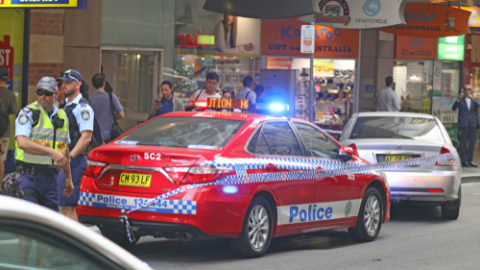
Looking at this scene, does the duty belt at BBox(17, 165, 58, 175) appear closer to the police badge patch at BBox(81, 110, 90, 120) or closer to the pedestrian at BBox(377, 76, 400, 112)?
the police badge patch at BBox(81, 110, 90, 120)

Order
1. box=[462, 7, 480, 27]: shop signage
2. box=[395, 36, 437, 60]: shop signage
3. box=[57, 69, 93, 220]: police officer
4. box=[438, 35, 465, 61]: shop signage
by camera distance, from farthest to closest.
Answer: box=[438, 35, 465, 61]: shop signage, box=[395, 36, 437, 60]: shop signage, box=[462, 7, 480, 27]: shop signage, box=[57, 69, 93, 220]: police officer

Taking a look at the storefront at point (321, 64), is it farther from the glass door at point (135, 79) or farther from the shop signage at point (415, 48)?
the glass door at point (135, 79)

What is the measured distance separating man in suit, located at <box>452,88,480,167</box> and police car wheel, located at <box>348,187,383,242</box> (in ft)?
→ 36.8

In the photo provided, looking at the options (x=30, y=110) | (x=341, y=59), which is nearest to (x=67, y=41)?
(x=341, y=59)

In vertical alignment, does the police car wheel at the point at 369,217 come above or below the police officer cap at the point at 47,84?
below

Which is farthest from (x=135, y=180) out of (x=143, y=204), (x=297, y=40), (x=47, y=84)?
(x=297, y=40)

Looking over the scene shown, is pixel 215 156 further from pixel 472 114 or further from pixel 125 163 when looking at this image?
pixel 472 114

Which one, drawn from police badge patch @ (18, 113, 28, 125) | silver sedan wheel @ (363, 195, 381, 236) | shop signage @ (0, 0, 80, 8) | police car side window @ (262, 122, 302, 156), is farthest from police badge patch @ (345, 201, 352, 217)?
shop signage @ (0, 0, 80, 8)

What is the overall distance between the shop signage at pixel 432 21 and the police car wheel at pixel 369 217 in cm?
1117

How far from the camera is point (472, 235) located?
11.6 metres

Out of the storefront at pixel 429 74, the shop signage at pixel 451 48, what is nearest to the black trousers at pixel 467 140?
the storefront at pixel 429 74

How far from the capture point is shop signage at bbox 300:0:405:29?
17.2 m

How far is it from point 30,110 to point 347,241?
461 cm

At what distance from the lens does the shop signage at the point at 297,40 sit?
21.6 m
